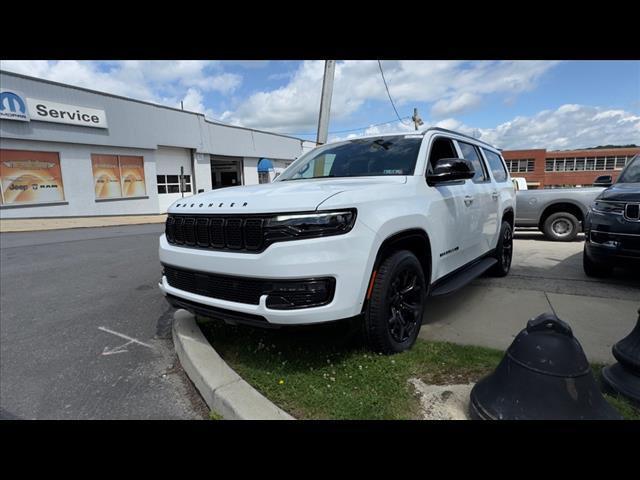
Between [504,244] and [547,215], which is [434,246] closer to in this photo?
[504,244]

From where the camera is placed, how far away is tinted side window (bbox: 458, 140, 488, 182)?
4.63 meters

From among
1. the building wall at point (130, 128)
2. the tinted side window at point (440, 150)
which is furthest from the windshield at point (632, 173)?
the building wall at point (130, 128)

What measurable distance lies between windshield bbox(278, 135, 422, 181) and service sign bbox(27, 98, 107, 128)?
17.0 m

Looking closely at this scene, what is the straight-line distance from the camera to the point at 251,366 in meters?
2.88

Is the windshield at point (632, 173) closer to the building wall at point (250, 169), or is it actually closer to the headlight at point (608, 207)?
the headlight at point (608, 207)

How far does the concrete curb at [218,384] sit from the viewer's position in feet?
7.41

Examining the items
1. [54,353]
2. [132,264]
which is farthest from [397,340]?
[132,264]

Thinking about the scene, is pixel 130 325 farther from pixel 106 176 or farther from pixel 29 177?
pixel 106 176

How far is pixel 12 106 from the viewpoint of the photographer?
49.8ft

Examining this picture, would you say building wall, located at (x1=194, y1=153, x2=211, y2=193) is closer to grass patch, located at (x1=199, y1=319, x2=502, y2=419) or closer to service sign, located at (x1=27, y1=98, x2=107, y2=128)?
service sign, located at (x1=27, y1=98, x2=107, y2=128)

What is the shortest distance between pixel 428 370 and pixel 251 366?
1323mm

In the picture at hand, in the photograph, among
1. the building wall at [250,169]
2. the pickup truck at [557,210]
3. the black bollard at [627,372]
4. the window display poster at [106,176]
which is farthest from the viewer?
the building wall at [250,169]

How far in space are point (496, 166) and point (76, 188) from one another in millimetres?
18762

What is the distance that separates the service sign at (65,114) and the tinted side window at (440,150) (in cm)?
1824
